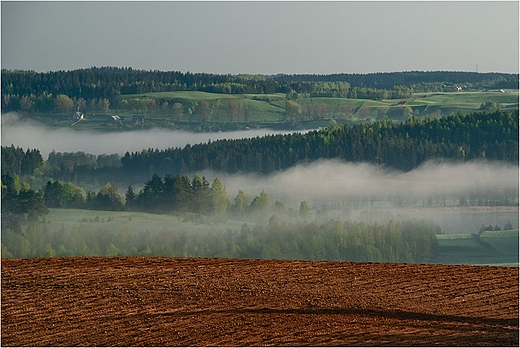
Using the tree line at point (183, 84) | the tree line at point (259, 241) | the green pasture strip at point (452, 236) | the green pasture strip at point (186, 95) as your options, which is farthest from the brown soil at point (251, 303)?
the green pasture strip at point (186, 95)

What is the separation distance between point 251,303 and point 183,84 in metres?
7.61

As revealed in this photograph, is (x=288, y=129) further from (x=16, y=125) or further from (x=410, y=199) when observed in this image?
(x=16, y=125)

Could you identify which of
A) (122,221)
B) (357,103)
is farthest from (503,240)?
(122,221)

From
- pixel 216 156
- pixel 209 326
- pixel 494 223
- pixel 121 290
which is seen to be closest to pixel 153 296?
pixel 121 290

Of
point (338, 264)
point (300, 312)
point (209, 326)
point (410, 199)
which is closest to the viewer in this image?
point (209, 326)

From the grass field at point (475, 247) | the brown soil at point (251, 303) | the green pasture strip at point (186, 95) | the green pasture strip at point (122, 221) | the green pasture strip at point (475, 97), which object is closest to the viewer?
the brown soil at point (251, 303)

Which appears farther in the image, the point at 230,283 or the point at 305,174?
the point at 305,174

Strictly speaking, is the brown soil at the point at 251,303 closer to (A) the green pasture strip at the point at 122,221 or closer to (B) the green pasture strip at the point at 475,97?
(A) the green pasture strip at the point at 122,221

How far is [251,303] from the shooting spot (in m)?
4.77

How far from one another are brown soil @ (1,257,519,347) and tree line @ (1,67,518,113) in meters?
5.85

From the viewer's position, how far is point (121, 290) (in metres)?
5.11

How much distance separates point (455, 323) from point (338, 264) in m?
1.74

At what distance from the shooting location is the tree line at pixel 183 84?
456 inches

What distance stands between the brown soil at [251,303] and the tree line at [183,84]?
585cm
